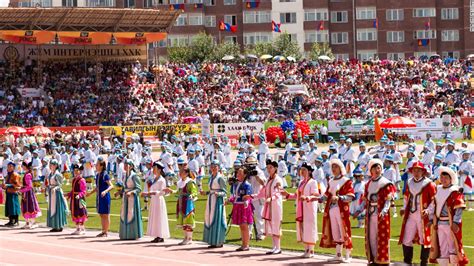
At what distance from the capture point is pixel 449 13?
109m

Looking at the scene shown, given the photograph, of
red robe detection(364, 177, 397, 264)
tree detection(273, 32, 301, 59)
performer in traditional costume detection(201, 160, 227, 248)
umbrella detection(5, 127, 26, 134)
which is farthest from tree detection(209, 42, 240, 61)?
red robe detection(364, 177, 397, 264)

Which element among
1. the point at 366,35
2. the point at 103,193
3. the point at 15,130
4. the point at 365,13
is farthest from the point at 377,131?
the point at 103,193

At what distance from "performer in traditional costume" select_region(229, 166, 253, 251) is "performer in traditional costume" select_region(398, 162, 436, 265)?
14.4ft

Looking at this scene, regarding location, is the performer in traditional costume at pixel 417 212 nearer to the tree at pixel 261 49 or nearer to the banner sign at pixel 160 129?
the banner sign at pixel 160 129

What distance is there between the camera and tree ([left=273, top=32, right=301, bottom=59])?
344ft

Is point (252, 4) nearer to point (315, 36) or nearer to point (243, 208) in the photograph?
point (315, 36)

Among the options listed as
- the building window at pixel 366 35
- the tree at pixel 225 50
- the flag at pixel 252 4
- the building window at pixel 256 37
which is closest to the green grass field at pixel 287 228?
the tree at pixel 225 50

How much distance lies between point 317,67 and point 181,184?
60221mm

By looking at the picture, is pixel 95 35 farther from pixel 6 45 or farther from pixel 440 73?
pixel 440 73

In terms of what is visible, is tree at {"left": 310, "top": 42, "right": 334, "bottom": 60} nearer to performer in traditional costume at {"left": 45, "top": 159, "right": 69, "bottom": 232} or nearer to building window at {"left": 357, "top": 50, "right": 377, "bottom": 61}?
building window at {"left": 357, "top": 50, "right": 377, "bottom": 61}

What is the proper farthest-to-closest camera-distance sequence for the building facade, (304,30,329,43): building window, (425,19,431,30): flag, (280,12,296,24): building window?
(304,30,329,43): building window < (280,12,296,24): building window < the building facade < (425,19,431,30): flag

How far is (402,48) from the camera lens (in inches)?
4281

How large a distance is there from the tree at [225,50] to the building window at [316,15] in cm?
901

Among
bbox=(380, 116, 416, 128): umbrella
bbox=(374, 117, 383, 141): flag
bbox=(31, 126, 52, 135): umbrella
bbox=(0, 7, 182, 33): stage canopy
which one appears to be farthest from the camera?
bbox=(0, 7, 182, 33): stage canopy
